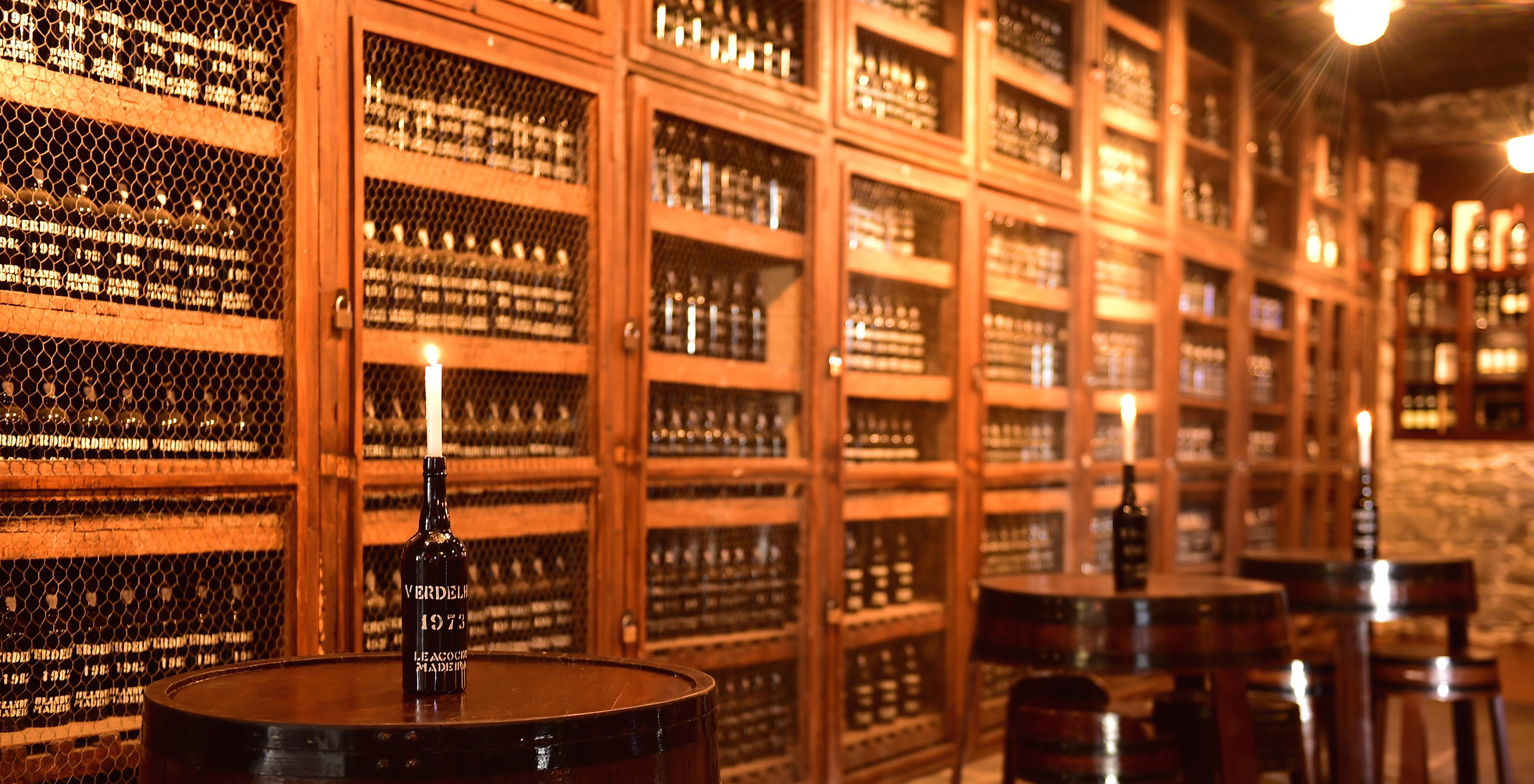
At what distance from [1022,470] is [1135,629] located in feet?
6.24

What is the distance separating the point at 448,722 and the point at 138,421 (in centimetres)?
136

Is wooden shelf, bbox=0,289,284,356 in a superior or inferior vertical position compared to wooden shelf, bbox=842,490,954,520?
superior

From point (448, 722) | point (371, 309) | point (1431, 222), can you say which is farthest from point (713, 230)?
point (1431, 222)

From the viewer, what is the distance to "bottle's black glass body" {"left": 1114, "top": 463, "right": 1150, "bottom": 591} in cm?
321

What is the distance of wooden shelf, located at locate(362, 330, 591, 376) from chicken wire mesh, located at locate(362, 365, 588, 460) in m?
0.04

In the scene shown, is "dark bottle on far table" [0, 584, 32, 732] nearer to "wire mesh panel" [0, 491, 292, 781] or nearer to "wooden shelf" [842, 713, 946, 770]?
"wire mesh panel" [0, 491, 292, 781]

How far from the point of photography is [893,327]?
14.2 ft

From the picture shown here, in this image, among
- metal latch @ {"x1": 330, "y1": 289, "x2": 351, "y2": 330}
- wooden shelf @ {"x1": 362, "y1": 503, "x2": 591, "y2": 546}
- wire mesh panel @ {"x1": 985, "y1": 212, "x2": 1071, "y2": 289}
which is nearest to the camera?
metal latch @ {"x1": 330, "y1": 289, "x2": 351, "y2": 330}

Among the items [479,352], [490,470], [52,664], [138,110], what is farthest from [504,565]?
[138,110]

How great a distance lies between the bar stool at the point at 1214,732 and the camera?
3.15 m

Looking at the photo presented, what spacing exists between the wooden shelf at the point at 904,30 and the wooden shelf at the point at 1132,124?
1.06 meters

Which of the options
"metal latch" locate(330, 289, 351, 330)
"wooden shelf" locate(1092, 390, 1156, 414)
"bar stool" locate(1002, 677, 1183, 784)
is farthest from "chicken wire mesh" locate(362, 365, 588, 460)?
"wooden shelf" locate(1092, 390, 1156, 414)

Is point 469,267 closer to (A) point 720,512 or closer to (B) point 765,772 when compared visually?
(A) point 720,512

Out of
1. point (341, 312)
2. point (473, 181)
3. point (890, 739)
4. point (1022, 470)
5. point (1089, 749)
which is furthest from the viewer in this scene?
point (1022, 470)
